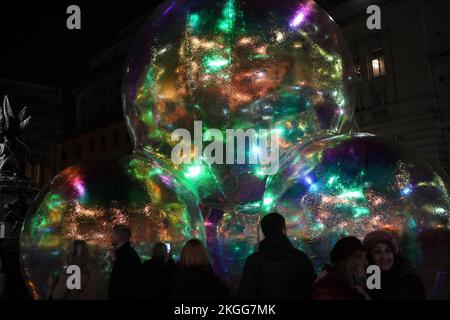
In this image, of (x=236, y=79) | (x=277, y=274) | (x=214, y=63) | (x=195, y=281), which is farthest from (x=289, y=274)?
(x=214, y=63)

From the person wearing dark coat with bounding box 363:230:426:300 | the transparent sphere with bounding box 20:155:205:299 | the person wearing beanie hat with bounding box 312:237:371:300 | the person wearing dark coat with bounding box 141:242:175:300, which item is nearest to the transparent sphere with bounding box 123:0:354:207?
the transparent sphere with bounding box 20:155:205:299

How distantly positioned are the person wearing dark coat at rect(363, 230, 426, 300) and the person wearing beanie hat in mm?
201

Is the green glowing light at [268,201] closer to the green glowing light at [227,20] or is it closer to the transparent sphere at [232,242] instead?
the transparent sphere at [232,242]

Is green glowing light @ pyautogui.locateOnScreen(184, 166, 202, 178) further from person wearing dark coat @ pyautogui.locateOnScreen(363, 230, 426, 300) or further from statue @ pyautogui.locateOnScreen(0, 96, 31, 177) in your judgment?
statue @ pyautogui.locateOnScreen(0, 96, 31, 177)

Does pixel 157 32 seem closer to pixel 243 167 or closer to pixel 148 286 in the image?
pixel 243 167

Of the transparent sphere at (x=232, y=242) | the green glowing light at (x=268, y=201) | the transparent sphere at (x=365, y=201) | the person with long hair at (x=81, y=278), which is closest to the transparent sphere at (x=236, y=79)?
the transparent sphere at (x=232, y=242)

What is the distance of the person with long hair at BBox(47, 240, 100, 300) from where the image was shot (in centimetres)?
366

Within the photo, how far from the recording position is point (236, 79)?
4023 mm

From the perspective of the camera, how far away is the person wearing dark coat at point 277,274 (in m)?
2.91

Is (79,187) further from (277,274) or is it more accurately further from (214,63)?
(277,274)

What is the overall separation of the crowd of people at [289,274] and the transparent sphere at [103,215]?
38 cm
